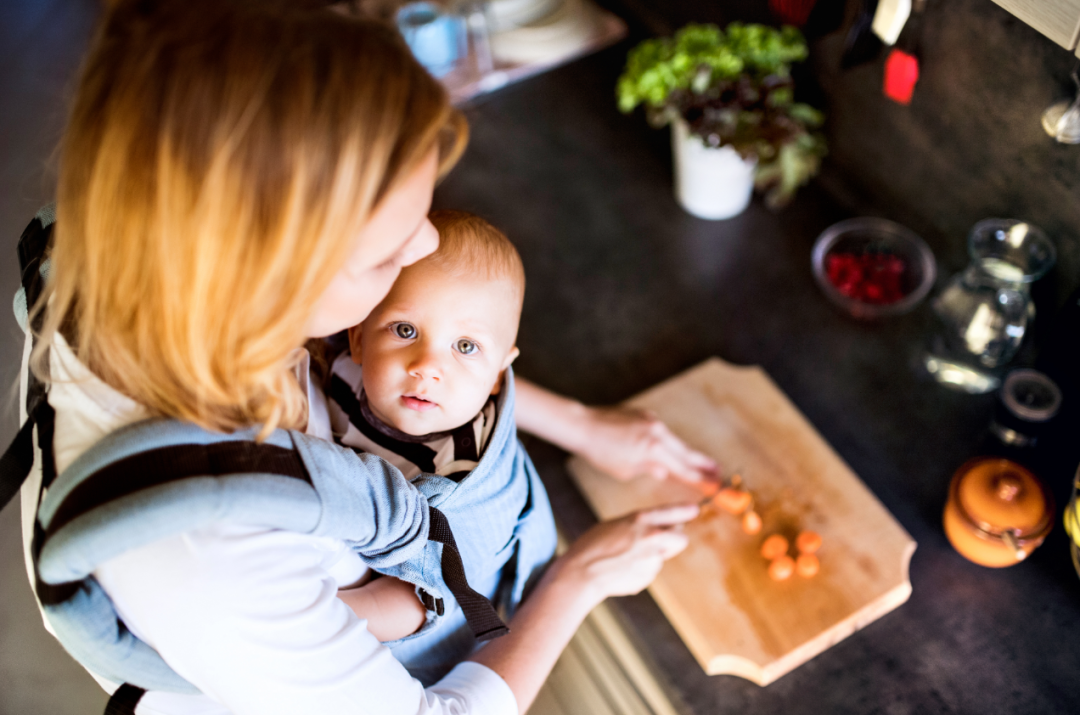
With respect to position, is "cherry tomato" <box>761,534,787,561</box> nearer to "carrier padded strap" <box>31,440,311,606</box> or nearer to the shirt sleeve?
the shirt sleeve

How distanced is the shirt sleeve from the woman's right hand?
0.35m

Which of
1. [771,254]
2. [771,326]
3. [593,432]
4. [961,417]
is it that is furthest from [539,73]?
[961,417]

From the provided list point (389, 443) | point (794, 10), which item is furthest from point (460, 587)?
point (794, 10)

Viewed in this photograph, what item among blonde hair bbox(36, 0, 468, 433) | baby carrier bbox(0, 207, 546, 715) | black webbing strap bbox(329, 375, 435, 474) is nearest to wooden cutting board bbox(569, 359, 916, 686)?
black webbing strap bbox(329, 375, 435, 474)

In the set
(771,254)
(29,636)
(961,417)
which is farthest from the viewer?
(771,254)

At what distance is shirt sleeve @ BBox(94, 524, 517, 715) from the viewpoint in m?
0.59

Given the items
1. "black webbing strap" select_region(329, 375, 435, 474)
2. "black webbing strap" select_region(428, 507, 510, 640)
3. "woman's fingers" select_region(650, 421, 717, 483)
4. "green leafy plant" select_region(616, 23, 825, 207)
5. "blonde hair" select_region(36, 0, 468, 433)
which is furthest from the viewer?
"green leafy plant" select_region(616, 23, 825, 207)

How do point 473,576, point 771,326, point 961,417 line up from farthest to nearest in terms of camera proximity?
point 771,326 → point 961,417 → point 473,576

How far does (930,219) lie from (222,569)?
4.43 ft

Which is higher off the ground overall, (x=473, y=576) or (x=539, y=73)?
(x=539, y=73)

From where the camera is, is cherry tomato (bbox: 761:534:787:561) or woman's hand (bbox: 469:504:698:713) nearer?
woman's hand (bbox: 469:504:698:713)

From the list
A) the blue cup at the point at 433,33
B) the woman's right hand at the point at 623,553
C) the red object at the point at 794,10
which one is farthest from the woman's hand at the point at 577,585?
the blue cup at the point at 433,33

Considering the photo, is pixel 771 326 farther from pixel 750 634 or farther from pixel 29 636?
pixel 29 636

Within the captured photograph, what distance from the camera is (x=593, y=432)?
117 cm
